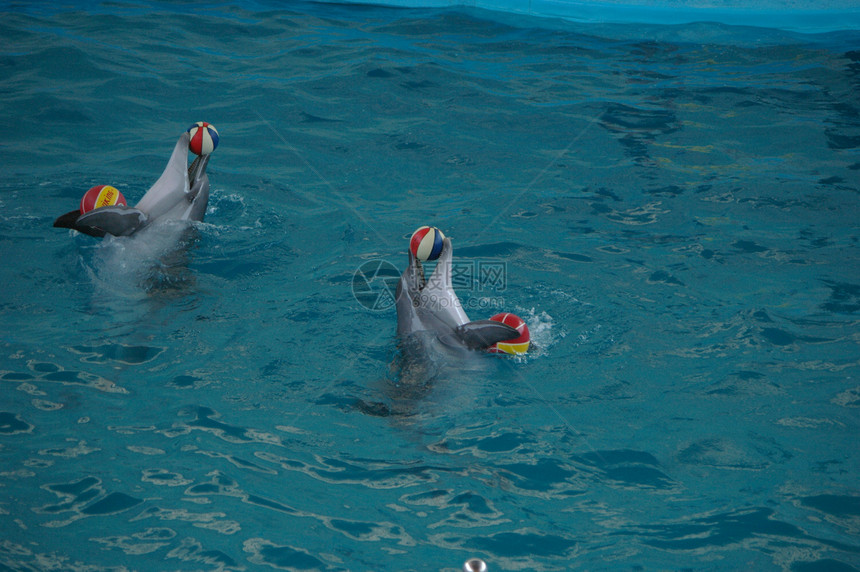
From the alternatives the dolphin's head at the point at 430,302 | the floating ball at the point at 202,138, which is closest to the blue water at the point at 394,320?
the dolphin's head at the point at 430,302

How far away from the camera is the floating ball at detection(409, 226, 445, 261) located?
5.27m

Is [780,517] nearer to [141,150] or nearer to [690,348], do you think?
[690,348]

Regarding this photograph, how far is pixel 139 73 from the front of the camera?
1138 cm

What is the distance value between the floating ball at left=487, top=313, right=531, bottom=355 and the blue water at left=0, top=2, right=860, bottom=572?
0.18 meters

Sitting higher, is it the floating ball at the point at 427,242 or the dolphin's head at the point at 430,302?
the floating ball at the point at 427,242

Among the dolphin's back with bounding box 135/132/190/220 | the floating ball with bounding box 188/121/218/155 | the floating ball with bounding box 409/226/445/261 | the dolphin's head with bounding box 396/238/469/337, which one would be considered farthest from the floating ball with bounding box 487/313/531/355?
the dolphin's back with bounding box 135/132/190/220

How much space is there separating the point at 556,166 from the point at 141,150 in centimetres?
528

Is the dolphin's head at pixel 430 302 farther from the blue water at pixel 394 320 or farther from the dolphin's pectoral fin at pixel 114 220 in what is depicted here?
the dolphin's pectoral fin at pixel 114 220

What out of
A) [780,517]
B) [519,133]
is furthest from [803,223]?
[780,517]

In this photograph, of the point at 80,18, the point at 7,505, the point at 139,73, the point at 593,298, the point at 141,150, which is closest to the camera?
the point at 7,505

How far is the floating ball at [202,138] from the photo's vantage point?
6.44 metres

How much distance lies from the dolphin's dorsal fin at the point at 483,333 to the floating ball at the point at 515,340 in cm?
11

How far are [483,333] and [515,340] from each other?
0.25 metres

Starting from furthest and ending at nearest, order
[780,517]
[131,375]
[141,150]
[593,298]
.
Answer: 1. [141,150]
2. [593,298]
3. [131,375]
4. [780,517]
